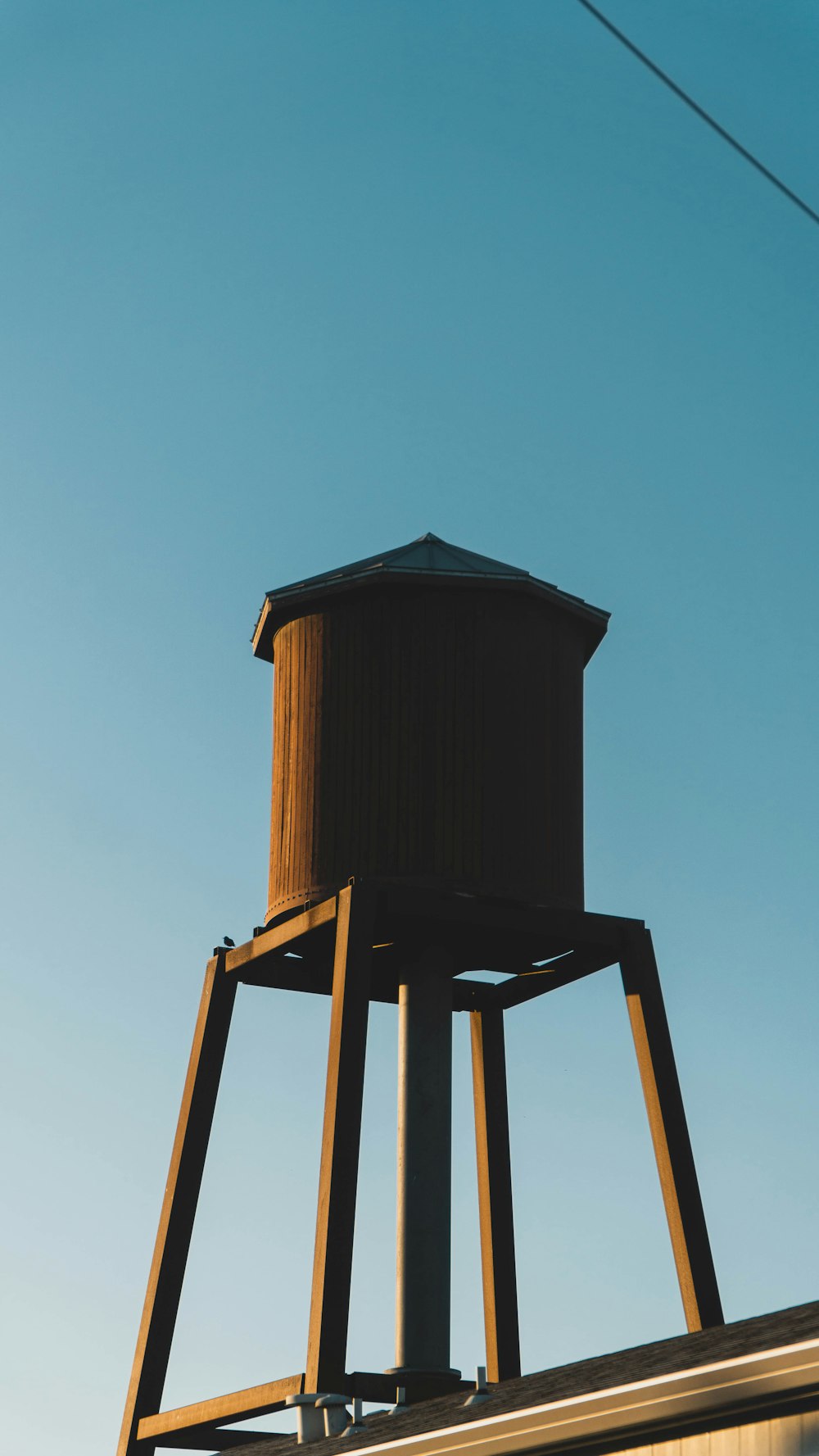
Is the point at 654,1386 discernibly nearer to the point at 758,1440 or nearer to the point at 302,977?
the point at 758,1440

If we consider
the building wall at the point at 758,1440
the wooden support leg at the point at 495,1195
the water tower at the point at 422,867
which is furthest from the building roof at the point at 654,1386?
the wooden support leg at the point at 495,1195

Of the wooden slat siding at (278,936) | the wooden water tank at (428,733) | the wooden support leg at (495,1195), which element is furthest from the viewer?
the wooden support leg at (495,1195)

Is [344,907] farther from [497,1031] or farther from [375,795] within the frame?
[497,1031]

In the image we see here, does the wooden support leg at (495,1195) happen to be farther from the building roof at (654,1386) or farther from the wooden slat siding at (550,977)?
the building roof at (654,1386)

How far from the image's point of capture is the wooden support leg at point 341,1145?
14.9m

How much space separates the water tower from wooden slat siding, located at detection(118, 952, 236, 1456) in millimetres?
20

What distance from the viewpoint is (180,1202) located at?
57.7 ft

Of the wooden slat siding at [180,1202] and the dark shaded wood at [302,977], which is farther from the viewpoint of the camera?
the dark shaded wood at [302,977]

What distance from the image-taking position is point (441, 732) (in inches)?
693

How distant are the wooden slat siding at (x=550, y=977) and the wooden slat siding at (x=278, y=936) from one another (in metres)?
2.58

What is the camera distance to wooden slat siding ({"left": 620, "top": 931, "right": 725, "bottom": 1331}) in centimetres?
1619

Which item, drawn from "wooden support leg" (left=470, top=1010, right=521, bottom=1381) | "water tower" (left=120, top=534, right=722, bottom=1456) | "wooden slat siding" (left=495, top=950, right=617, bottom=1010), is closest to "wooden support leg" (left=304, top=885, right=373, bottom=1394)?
"water tower" (left=120, top=534, right=722, bottom=1456)

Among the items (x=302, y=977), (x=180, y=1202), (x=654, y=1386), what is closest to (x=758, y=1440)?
(x=654, y=1386)

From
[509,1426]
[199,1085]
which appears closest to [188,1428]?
[199,1085]
